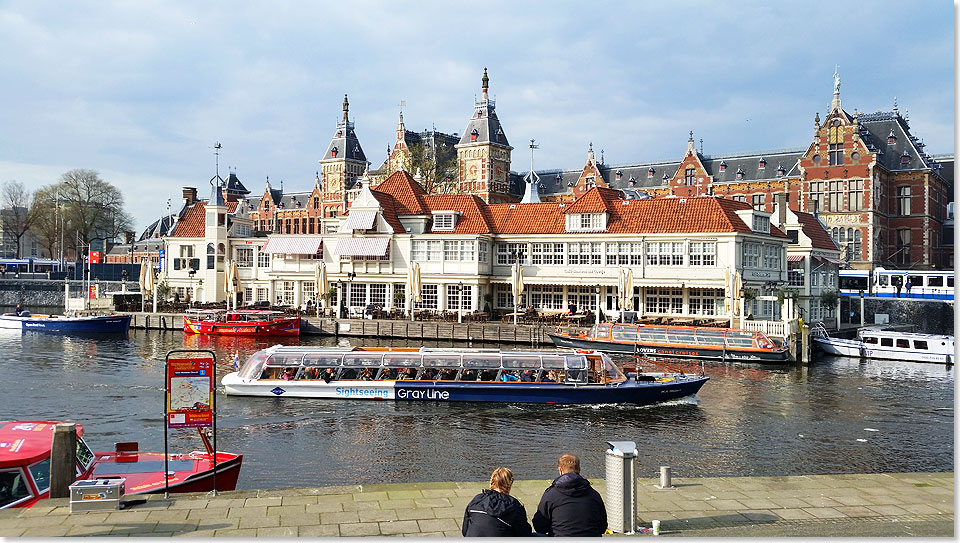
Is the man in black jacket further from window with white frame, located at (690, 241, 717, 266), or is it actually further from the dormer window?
the dormer window

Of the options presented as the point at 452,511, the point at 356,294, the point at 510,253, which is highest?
the point at 510,253

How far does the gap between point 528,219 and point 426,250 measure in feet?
29.8

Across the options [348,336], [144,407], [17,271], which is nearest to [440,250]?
[348,336]

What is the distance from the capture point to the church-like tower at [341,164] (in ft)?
363


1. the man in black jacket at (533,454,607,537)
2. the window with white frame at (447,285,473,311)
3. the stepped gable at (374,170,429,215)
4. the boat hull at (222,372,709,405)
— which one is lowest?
the boat hull at (222,372,709,405)

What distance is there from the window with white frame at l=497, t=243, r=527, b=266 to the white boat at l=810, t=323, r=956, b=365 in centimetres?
2365

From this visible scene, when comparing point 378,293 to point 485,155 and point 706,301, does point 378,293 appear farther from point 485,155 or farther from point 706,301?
point 485,155

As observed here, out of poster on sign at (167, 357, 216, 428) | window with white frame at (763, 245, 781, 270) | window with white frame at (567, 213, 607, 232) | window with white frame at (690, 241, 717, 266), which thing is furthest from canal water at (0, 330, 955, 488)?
window with white frame at (567, 213, 607, 232)

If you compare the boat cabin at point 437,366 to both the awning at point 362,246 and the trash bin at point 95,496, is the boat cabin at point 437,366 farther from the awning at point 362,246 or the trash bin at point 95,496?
the awning at point 362,246

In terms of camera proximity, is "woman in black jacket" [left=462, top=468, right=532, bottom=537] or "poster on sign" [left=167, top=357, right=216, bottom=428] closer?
"woman in black jacket" [left=462, top=468, right=532, bottom=537]

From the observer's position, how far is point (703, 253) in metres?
58.8

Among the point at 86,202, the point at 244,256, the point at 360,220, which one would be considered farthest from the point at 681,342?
the point at 86,202

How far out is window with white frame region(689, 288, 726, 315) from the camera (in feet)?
194

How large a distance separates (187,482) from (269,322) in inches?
1834
